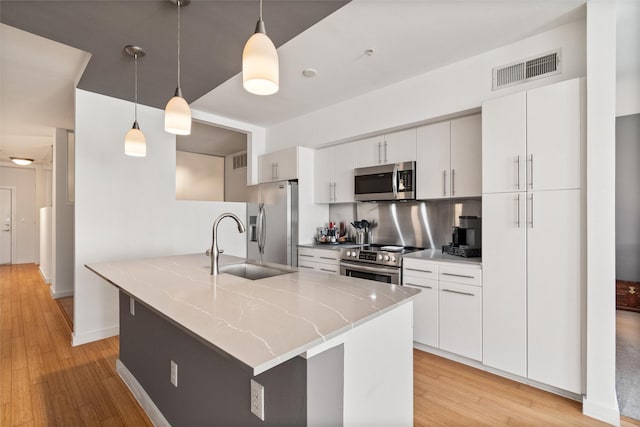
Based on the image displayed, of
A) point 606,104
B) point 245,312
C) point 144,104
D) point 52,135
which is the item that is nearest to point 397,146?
point 606,104

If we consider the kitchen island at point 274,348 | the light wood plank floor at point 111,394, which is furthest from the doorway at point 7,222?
the kitchen island at point 274,348

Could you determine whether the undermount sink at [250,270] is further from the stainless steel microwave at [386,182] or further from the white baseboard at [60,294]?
the white baseboard at [60,294]

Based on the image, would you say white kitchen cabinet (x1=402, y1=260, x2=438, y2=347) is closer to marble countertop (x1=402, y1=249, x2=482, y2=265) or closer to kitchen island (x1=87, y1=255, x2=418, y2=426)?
marble countertop (x1=402, y1=249, x2=482, y2=265)

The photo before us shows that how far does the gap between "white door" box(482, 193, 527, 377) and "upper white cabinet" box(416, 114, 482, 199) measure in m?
0.39

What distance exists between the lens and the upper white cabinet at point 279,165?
405cm

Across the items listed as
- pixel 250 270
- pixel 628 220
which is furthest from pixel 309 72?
pixel 628 220

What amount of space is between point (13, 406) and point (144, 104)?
2.93m

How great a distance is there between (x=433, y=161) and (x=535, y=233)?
3.66 feet

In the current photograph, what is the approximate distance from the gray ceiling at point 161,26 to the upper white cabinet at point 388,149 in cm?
157

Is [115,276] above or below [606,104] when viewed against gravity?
below

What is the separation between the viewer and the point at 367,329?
4.34 feet

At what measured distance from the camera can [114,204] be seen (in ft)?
11.1

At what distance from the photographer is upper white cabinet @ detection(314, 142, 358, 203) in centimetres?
374

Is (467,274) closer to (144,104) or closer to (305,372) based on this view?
(305,372)
